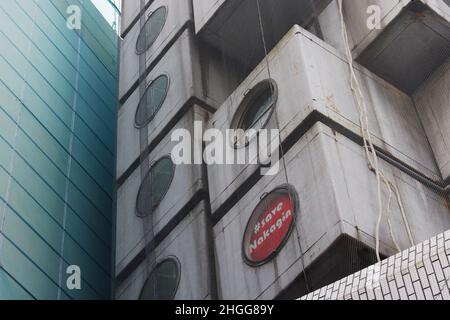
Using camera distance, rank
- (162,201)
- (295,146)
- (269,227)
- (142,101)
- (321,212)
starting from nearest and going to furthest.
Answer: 1. (321,212)
2. (269,227)
3. (295,146)
4. (162,201)
5. (142,101)

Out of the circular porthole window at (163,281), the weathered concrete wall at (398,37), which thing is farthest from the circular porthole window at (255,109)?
the circular porthole window at (163,281)

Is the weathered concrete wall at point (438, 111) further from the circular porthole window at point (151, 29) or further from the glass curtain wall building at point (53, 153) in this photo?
the glass curtain wall building at point (53, 153)

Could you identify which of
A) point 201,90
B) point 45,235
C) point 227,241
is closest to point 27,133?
point 45,235

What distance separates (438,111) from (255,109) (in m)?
3.99

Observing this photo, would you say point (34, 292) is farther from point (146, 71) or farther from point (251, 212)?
point (146, 71)

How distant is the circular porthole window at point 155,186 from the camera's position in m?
19.0

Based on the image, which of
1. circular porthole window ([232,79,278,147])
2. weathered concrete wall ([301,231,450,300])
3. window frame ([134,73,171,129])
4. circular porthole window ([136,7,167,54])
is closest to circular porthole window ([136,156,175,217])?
window frame ([134,73,171,129])

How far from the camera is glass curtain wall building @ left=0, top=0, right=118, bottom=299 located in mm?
17266

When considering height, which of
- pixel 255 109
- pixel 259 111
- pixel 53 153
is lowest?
pixel 259 111

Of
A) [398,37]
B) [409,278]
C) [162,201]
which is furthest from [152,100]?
[409,278]

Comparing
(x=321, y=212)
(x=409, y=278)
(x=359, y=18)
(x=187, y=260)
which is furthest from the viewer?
(x=359, y=18)

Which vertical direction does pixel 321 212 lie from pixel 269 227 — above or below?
below

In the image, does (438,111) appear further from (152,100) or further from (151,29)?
(151,29)

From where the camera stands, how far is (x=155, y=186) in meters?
19.4
